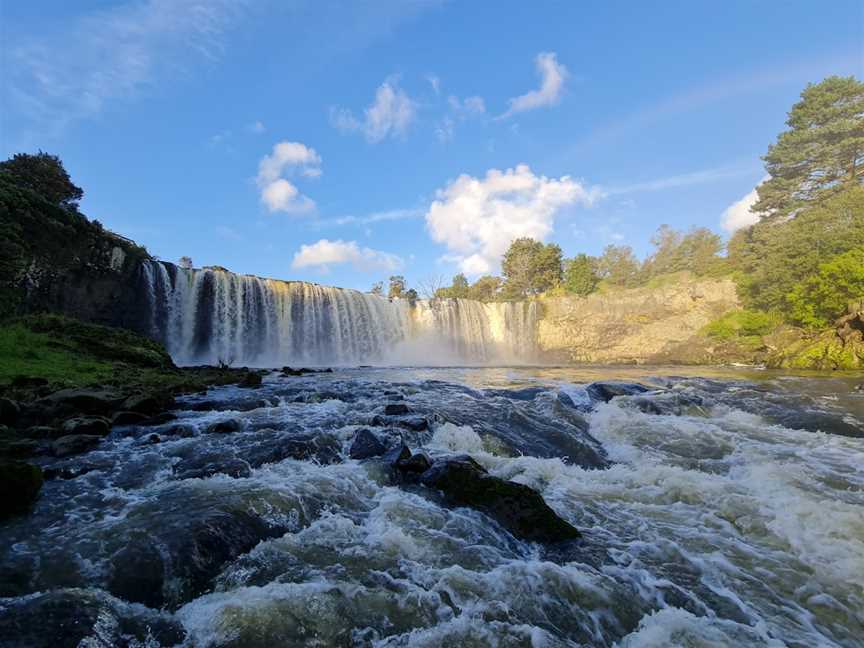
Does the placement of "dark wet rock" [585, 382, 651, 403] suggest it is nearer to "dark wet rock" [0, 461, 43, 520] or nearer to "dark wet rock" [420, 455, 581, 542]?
"dark wet rock" [420, 455, 581, 542]

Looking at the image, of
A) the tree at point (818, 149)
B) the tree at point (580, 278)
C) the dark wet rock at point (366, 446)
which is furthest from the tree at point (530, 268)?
the dark wet rock at point (366, 446)

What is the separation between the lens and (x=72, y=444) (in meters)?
7.19

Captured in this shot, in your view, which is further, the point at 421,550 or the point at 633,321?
the point at 633,321


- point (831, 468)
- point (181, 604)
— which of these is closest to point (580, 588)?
point (181, 604)

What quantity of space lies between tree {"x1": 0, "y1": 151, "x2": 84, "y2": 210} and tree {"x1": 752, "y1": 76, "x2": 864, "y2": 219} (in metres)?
66.0

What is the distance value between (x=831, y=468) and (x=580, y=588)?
21.6 feet

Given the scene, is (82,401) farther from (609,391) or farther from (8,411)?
(609,391)

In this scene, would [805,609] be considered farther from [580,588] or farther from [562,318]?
[562,318]

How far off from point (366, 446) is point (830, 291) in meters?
35.7

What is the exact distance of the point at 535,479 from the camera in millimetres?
6711

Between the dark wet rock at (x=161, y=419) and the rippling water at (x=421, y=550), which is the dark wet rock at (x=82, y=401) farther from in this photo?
the rippling water at (x=421, y=550)

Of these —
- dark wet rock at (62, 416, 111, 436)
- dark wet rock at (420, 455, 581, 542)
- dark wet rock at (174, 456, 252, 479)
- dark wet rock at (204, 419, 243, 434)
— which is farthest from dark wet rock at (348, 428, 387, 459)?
dark wet rock at (62, 416, 111, 436)

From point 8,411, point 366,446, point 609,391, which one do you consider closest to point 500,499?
point 366,446

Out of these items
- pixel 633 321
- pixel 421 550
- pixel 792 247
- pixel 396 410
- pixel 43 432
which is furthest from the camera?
pixel 633 321
